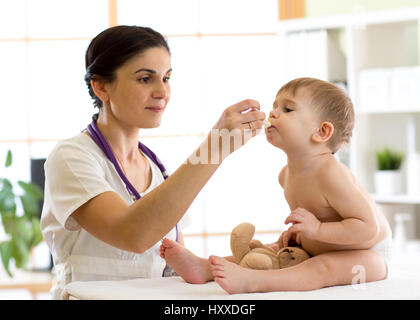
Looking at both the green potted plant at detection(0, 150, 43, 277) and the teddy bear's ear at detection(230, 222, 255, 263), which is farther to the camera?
the green potted plant at detection(0, 150, 43, 277)

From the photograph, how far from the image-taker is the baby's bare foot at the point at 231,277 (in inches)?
49.0

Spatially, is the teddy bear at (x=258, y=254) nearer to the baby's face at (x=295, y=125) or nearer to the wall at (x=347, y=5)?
the baby's face at (x=295, y=125)

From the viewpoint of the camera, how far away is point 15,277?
4.21m

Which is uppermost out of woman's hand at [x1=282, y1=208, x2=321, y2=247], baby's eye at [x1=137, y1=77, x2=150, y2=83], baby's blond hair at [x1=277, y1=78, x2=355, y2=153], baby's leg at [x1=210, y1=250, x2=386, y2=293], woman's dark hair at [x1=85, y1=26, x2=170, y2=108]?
woman's dark hair at [x1=85, y1=26, x2=170, y2=108]

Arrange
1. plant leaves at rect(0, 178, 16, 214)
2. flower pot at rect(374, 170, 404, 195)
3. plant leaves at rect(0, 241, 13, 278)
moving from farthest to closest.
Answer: plant leaves at rect(0, 178, 16, 214), plant leaves at rect(0, 241, 13, 278), flower pot at rect(374, 170, 404, 195)

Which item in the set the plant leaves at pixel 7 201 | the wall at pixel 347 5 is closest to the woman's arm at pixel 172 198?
the plant leaves at pixel 7 201

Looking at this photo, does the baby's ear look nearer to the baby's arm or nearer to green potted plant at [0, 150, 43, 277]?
the baby's arm

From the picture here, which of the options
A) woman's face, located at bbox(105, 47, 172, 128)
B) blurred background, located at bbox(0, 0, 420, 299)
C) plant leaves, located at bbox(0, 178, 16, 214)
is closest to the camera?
woman's face, located at bbox(105, 47, 172, 128)

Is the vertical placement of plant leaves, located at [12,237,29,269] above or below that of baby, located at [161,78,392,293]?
below

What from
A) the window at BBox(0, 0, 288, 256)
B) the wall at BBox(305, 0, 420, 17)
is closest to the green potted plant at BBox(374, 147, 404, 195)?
the wall at BBox(305, 0, 420, 17)

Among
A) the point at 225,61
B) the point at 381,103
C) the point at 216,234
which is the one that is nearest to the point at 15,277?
the point at 216,234

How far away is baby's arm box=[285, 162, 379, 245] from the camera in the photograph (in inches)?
51.9

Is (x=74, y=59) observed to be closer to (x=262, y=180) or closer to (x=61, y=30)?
(x=61, y=30)

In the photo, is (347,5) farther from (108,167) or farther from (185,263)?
(185,263)
